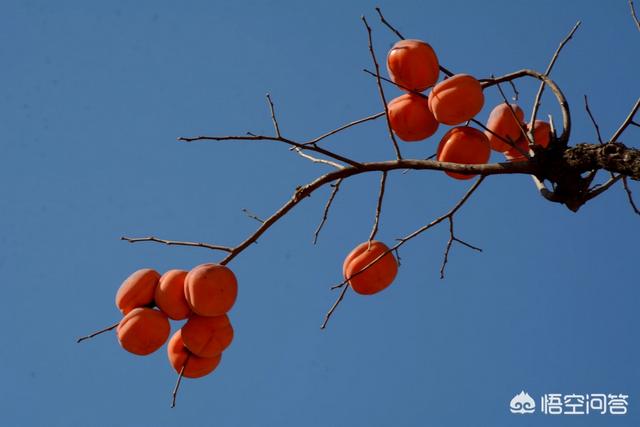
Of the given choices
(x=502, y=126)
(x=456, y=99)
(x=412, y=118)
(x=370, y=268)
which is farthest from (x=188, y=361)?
(x=502, y=126)

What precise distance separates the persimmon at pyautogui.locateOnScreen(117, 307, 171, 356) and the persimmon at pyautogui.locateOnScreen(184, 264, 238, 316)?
0.17 m

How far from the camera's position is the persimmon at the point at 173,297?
11.3 feet

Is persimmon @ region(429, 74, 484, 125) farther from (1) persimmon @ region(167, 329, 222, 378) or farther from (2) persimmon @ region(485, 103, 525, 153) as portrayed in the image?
(1) persimmon @ region(167, 329, 222, 378)

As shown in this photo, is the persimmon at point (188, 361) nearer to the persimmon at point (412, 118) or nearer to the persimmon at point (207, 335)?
the persimmon at point (207, 335)

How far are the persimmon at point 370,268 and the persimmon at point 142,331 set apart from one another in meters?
0.92

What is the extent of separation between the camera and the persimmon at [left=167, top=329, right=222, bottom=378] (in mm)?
3508

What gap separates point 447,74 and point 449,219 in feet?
2.25

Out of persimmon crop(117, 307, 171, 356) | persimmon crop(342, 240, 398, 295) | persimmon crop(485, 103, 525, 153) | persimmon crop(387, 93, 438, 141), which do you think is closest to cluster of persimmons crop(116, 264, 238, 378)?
persimmon crop(117, 307, 171, 356)

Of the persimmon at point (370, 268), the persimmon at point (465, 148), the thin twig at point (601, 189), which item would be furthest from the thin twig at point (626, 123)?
the persimmon at point (370, 268)

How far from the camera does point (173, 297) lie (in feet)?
11.2

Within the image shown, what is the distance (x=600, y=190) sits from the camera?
2998 mm

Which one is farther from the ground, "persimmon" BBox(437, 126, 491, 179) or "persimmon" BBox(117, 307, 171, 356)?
"persimmon" BBox(437, 126, 491, 179)

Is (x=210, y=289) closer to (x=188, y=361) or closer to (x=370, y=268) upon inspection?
(x=188, y=361)

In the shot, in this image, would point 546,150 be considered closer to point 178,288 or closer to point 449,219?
point 449,219
